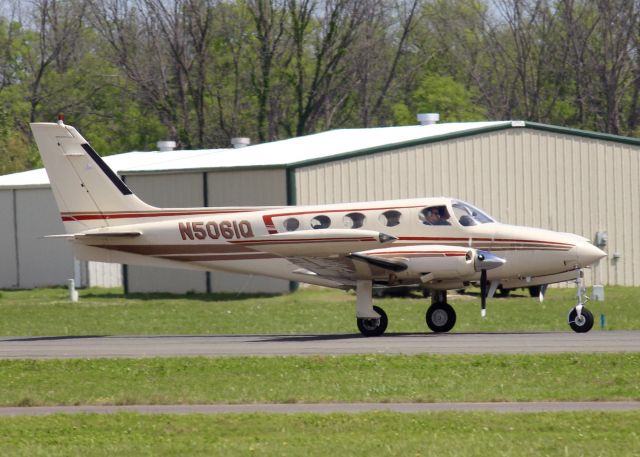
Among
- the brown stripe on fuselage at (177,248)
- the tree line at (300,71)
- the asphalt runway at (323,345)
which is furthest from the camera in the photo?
the tree line at (300,71)

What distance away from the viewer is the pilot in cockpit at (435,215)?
25.5 metres

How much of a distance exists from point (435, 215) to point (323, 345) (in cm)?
384

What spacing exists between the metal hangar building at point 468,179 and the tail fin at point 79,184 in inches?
450

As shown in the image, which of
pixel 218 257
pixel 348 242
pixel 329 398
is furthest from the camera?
pixel 218 257

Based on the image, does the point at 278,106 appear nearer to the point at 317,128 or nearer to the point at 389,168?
the point at 317,128

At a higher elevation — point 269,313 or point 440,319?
point 440,319

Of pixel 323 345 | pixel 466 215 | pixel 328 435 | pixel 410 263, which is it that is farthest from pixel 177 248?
pixel 328 435

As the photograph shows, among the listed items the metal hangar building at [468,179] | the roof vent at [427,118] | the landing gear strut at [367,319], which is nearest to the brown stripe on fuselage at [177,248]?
the landing gear strut at [367,319]

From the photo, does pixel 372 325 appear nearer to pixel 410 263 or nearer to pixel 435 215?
pixel 410 263

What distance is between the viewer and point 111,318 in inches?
1362

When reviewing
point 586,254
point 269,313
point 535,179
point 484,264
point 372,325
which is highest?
point 535,179

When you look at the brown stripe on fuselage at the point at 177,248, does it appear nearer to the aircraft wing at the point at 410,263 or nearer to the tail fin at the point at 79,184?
the tail fin at the point at 79,184

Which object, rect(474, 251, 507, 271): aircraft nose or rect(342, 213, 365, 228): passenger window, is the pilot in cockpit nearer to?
rect(474, 251, 507, 271): aircraft nose

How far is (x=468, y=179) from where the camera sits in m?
40.4
